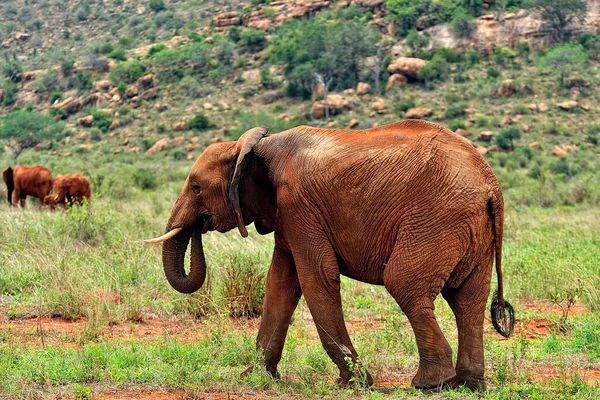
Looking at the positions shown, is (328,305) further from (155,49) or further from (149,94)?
(155,49)

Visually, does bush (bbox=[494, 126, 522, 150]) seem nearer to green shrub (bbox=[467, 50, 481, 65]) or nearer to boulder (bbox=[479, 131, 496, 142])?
boulder (bbox=[479, 131, 496, 142])

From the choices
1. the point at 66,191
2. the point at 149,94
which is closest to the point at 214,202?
the point at 66,191

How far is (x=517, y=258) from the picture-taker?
11.6 meters

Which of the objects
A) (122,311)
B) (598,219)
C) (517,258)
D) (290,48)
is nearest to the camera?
(122,311)

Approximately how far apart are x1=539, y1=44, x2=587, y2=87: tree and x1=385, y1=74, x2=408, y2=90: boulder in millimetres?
8345

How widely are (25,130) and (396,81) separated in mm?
22410

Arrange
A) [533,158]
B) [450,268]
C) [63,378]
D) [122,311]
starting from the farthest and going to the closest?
[533,158], [122,311], [63,378], [450,268]

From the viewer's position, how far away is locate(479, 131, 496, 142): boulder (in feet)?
136

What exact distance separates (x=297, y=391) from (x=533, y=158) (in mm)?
33121

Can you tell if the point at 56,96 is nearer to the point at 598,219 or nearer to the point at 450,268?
the point at 598,219

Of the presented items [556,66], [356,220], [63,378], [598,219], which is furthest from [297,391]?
[556,66]

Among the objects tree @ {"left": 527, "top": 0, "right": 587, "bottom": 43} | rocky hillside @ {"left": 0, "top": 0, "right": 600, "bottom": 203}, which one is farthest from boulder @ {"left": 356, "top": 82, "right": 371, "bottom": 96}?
tree @ {"left": 527, "top": 0, "right": 587, "bottom": 43}

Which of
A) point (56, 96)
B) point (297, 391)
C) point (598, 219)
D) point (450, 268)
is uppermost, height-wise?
point (450, 268)

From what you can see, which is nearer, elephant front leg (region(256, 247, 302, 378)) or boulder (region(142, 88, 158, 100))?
elephant front leg (region(256, 247, 302, 378))
